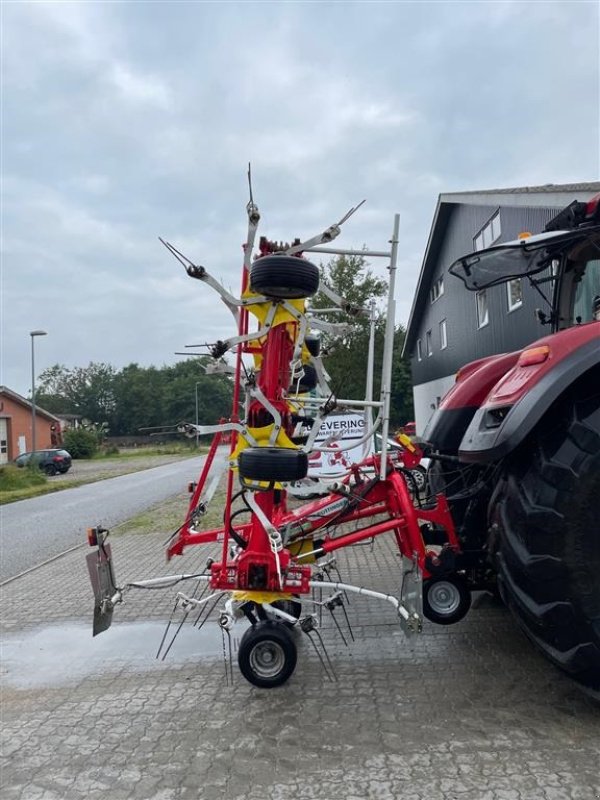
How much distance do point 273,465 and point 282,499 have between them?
2.71 feet

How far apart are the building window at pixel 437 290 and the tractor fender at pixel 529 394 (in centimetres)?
1943

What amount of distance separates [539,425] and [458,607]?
152cm

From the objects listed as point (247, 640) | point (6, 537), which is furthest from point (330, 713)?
point (6, 537)

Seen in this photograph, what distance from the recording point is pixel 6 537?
10766 millimetres

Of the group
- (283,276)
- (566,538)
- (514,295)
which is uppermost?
(514,295)

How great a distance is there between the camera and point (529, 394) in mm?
2764

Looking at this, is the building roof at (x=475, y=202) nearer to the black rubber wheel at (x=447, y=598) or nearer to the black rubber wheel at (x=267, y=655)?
the black rubber wheel at (x=447, y=598)

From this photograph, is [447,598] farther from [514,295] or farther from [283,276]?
[514,295]

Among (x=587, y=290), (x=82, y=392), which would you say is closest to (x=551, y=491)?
(x=587, y=290)

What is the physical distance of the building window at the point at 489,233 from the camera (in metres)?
14.2

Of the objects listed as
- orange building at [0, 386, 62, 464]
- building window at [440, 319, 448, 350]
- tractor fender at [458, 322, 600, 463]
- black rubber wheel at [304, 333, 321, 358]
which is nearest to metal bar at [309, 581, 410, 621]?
tractor fender at [458, 322, 600, 463]

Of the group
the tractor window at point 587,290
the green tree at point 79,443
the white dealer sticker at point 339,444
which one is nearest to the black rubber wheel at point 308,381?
the tractor window at point 587,290

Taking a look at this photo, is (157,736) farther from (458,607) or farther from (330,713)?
(458,607)

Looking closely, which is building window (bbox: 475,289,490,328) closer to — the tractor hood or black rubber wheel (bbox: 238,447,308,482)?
the tractor hood
